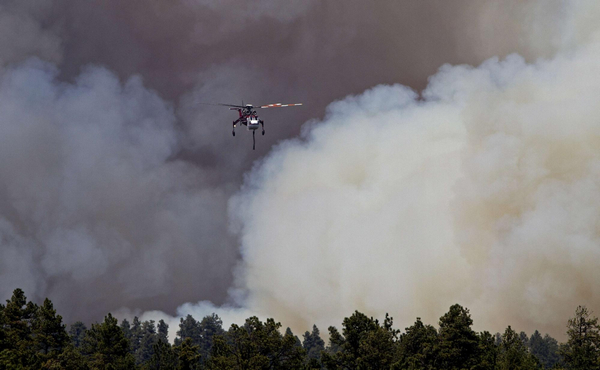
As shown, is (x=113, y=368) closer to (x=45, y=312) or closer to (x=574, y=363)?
(x=45, y=312)

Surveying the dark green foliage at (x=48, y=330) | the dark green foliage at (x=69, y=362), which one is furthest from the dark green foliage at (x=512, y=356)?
the dark green foliage at (x=48, y=330)

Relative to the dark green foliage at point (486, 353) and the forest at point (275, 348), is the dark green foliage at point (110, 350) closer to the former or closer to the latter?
the forest at point (275, 348)

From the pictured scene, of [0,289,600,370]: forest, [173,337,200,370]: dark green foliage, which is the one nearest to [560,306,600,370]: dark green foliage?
[0,289,600,370]: forest

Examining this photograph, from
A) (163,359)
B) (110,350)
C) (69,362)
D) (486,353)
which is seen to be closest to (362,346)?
(486,353)

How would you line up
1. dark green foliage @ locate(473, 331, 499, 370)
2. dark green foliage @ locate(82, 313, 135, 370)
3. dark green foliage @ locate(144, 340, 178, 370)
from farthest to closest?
dark green foliage @ locate(144, 340, 178, 370)
dark green foliage @ locate(82, 313, 135, 370)
dark green foliage @ locate(473, 331, 499, 370)

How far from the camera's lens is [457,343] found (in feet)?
399

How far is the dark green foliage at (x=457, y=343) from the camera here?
4734 inches

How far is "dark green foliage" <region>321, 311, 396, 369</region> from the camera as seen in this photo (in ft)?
384

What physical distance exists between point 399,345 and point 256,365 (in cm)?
3072

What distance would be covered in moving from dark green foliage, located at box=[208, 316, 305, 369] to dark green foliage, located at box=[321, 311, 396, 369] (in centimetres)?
712

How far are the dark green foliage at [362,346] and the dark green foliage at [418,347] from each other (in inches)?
132

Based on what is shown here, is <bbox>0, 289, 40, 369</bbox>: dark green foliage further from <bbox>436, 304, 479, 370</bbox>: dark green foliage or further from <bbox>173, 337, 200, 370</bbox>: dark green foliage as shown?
<bbox>436, 304, 479, 370</bbox>: dark green foliage

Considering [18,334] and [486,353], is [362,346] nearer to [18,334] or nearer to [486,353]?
[486,353]

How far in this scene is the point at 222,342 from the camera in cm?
11875
